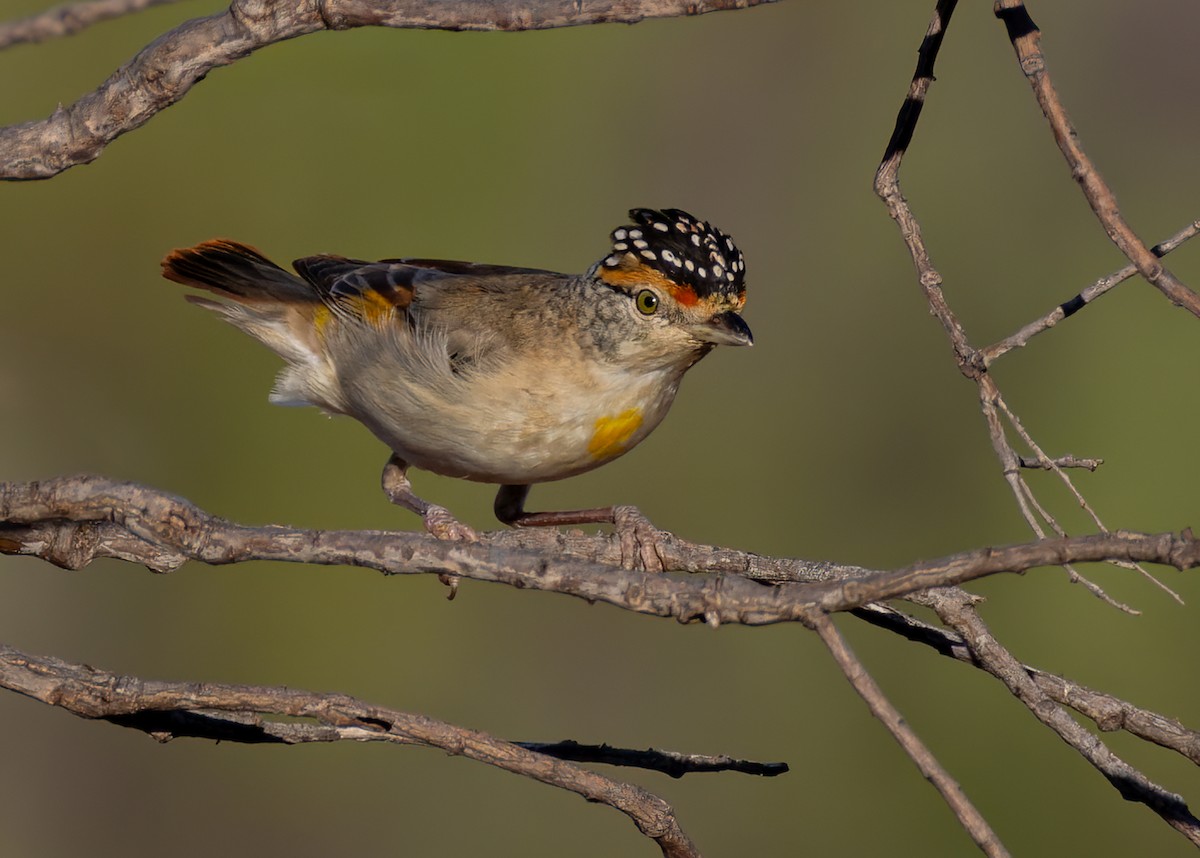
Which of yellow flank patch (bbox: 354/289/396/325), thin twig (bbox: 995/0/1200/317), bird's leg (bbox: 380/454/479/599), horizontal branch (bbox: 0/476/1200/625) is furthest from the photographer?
yellow flank patch (bbox: 354/289/396/325)

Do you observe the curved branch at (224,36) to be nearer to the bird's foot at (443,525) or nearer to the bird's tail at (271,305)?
the bird's foot at (443,525)

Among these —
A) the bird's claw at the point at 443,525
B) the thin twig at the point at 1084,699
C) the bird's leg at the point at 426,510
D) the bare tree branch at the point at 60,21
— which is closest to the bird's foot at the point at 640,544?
the bird's leg at the point at 426,510

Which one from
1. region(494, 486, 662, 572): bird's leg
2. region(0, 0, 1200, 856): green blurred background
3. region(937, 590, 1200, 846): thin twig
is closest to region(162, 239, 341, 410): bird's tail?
region(494, 486, 662, 572): bird's leg

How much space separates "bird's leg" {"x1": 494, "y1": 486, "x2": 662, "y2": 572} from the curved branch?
1.68m

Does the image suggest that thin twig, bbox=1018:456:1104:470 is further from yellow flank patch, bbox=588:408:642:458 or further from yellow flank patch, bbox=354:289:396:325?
yellow flank patch, bbox=354:289:396:325

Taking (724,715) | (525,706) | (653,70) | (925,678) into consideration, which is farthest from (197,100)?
(925,678)

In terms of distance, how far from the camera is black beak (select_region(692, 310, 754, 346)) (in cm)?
403

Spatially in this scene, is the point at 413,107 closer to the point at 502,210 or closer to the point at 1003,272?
the point at 502,210

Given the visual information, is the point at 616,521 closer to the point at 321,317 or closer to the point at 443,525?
the point at 443,525

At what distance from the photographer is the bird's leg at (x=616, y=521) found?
3881mm

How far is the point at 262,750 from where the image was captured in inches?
309

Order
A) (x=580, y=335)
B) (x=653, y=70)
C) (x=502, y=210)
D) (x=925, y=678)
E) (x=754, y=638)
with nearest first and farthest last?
(x=580, y=335)
(x=925, y=678)
(x=754, y=638)
(x=502, y=210)
(x=653, y=70)

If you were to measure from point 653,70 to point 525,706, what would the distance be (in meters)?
4.86

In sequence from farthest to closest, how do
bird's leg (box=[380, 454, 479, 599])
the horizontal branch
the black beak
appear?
bird's leg (box=[380, 454, 479, 599]) → the black beak → the horizontal branch
